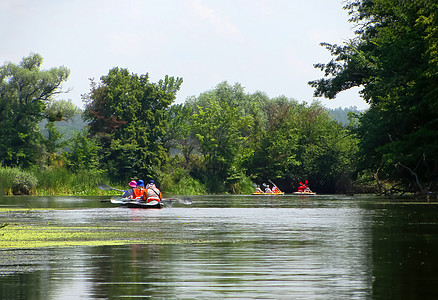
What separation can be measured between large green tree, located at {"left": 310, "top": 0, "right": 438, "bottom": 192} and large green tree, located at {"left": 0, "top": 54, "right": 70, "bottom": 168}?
45.9 meters

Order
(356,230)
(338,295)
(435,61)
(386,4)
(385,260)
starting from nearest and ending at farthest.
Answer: (338,295), (385,260), (356,230), (435,61), (386,4)

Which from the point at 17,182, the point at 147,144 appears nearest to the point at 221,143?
the point at 147,144

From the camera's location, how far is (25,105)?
331 feet

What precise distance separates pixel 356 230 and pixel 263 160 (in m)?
90.2

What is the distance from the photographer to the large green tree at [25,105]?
321 feet

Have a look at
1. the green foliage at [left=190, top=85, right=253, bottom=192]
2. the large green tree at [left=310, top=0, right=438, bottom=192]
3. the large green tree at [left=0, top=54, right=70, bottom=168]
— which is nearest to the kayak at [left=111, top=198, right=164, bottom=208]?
the large green tree at [left=310, top=0, right=438, bottom=192]

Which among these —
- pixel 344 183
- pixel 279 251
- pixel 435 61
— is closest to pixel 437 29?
pixel 435 61

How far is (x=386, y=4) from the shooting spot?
189 feet

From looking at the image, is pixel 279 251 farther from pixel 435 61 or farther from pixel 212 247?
pixel 435 61

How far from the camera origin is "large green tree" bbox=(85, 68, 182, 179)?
104125mm

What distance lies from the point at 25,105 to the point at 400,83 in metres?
60.3

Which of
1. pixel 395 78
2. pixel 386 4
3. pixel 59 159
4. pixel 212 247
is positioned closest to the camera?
pixel 212 247

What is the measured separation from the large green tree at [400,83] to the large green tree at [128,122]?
42.1 meters

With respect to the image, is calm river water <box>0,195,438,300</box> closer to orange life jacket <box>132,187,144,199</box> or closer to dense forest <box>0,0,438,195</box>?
orange life jacket <box>132,187,144,199</box>
